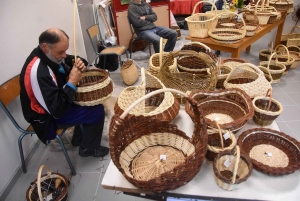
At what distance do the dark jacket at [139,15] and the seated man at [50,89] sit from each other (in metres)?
2.27

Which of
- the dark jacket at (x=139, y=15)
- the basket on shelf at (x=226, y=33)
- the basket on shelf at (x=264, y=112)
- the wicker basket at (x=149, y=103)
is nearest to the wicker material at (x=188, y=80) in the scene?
the wicker basket at (x=149, y=103)

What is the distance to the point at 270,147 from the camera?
1.21 meters

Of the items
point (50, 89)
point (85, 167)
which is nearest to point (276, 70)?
point (85, 167)

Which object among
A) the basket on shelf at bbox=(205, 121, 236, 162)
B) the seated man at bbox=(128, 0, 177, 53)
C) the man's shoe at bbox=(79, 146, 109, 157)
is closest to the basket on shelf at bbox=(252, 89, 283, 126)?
the basket on shelf at bbox=(205, 121, 236, 162)

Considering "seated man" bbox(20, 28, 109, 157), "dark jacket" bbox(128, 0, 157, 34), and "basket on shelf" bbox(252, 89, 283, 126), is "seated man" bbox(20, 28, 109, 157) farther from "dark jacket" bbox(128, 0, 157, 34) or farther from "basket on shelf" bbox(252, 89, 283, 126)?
"dark jacket" bbox(128, 0, 157, 34)

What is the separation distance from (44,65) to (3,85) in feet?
1.28

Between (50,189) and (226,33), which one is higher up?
(226,33)

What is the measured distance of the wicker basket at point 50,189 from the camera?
159 cm

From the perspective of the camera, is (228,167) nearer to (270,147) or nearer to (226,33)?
(270,147)

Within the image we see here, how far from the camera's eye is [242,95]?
136cm

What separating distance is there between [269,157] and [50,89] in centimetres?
140

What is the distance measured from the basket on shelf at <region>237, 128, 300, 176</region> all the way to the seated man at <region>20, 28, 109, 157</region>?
1193mm

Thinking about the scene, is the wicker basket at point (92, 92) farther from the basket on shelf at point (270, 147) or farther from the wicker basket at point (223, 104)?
the basket on shelf at point (270, 147)

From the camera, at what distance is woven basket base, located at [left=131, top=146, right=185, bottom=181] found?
112cm
